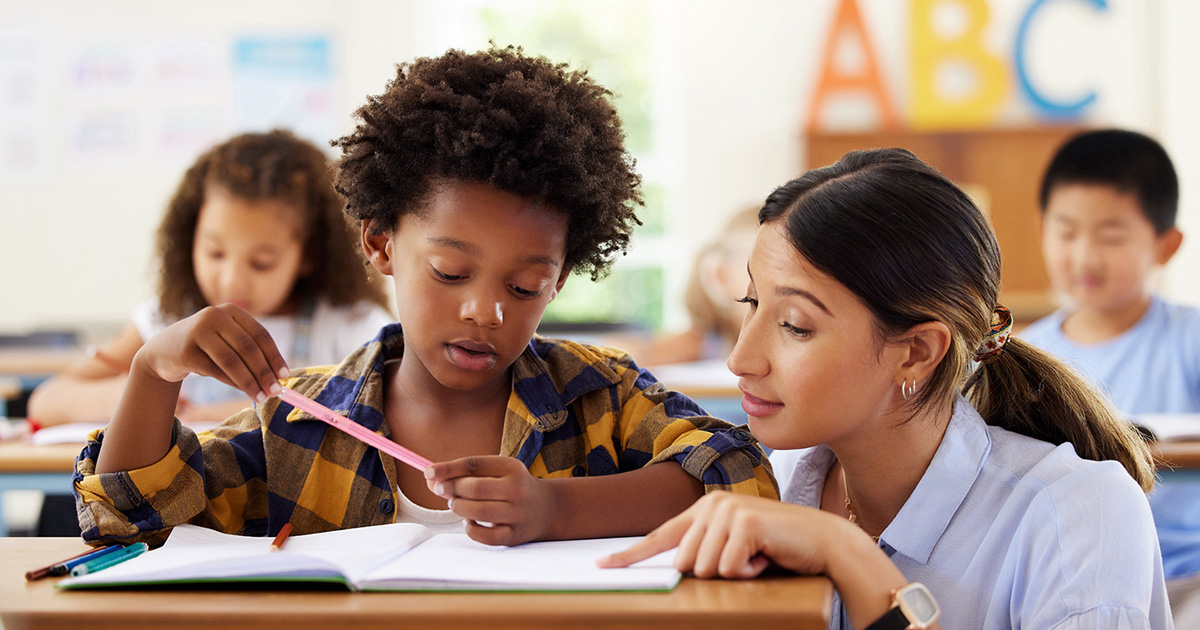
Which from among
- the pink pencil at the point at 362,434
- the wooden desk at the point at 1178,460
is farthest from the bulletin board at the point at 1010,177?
the pink pencil at the point at 362,434

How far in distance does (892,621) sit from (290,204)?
1.70 metres

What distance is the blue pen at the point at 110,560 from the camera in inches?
31.5

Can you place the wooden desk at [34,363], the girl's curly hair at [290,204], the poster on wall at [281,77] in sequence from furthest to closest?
the poster on wall at [281,77]
the wooden desk at [34,363]
the girl's curly hair at [290,204]

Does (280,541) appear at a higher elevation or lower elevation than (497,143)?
lower

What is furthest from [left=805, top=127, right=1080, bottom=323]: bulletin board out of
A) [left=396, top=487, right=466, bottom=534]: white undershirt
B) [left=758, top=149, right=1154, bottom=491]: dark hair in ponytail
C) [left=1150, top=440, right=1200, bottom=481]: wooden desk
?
[left=396, top=487, right=466, bottom=534]: white undershirt

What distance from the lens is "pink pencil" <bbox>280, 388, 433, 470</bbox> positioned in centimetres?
90

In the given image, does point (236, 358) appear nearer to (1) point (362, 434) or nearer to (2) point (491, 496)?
(1) point (362, 434)

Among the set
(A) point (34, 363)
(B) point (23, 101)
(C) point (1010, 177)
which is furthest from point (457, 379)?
(B) point (23, 101)

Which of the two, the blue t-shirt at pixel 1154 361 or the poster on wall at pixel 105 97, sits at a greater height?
the poster on wall at pixel 105 97

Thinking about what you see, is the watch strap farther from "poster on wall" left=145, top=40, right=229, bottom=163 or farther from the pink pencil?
"poster on wall" left=145, top=40, right=229, bottom=163

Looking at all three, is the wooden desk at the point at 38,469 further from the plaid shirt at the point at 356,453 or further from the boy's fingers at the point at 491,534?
the boy's fingers at the point at 491,534

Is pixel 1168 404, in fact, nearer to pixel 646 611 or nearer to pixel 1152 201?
pixel 1152 201

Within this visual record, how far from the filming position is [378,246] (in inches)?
48.0

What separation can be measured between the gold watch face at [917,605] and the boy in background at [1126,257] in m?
1.61
